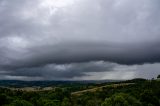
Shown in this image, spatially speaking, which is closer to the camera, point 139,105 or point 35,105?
point 139,105

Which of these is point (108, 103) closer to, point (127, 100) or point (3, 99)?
point (127, 100)

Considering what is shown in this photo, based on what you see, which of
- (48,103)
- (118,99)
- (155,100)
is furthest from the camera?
(155,100)

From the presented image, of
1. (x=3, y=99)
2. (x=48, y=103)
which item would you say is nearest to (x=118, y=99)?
(x=48, y=103)

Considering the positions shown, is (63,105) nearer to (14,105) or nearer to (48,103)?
(48,103)

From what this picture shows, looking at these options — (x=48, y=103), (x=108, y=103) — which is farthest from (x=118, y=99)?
(x=48, y=103)

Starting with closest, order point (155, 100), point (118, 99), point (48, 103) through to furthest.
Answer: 1. point (118, 99)
2. point (48, 103)
3. point (155, 100)

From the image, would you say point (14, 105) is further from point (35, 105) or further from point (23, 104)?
point (35, 105)

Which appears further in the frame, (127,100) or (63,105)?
(63,105)
